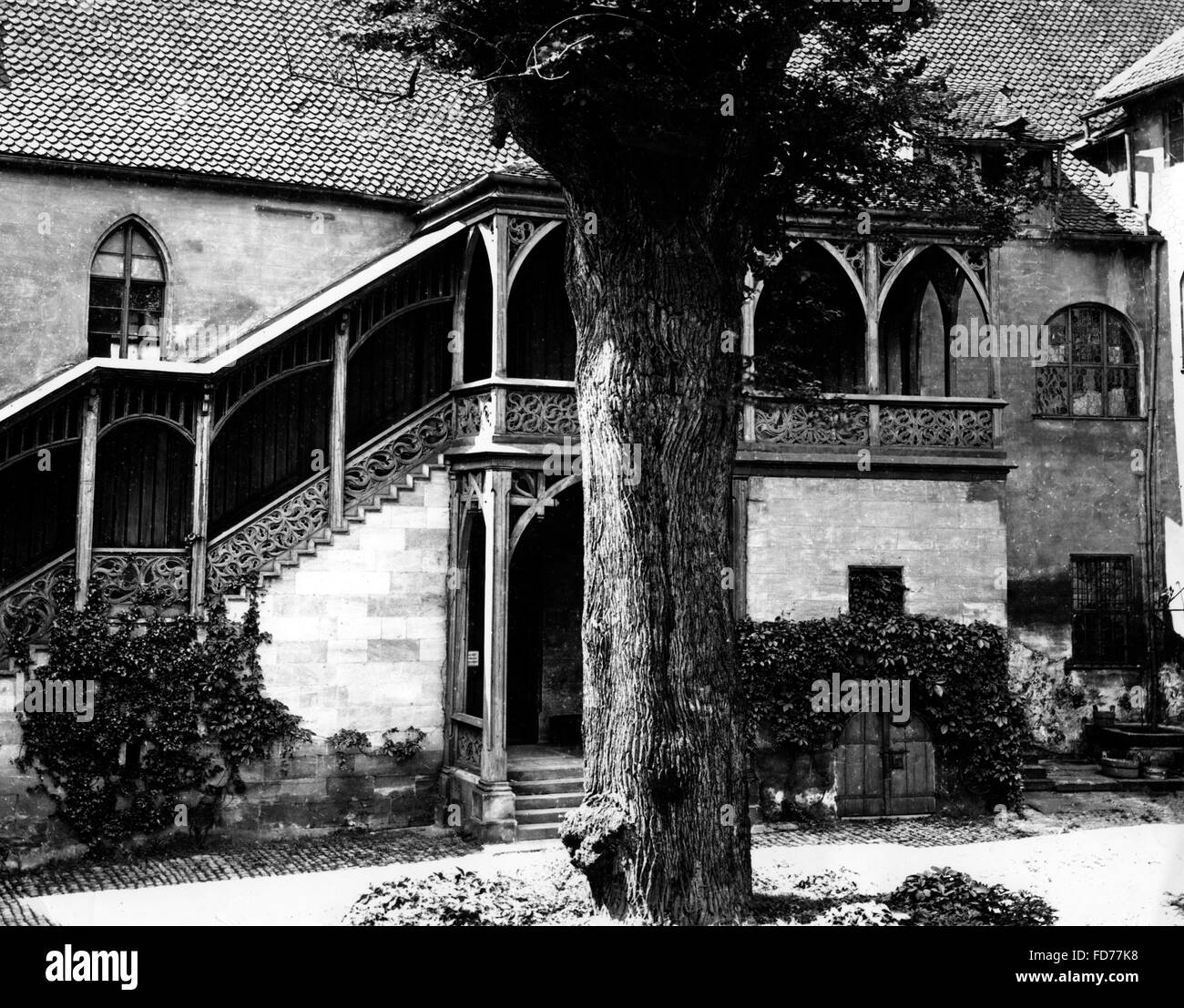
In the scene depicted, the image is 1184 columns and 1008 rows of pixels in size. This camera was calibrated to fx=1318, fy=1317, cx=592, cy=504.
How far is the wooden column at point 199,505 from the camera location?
16219 mm

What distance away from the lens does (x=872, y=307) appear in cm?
1869

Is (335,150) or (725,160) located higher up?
(335,150)

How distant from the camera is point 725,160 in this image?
1077 centimetres

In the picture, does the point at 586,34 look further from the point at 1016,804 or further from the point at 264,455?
the point at 1016,804

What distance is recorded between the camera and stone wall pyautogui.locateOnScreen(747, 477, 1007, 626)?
18234 mm

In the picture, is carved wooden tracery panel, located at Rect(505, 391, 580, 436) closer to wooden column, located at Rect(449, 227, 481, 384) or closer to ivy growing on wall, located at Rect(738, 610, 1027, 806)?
wooden column, located at Rect(449, 227, 481, 384)

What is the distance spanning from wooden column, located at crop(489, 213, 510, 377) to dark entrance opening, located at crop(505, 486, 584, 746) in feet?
12.2

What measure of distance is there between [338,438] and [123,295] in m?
4.67

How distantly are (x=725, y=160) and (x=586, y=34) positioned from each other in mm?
1496

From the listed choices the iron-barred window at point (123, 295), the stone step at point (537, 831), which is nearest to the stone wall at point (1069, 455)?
the stone step at point (537, 831)

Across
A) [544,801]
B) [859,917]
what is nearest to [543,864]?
[544,801]

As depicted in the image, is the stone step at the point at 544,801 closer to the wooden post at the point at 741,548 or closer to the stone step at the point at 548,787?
the stone step at the point at 548,787

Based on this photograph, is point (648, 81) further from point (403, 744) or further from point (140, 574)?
point (403, 744)

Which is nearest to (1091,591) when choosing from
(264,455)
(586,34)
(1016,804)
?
(1016,804)
